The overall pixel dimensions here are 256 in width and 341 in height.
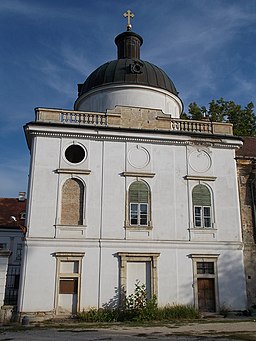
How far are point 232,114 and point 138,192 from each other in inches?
619

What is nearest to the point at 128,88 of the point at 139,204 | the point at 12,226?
the point at 139,204

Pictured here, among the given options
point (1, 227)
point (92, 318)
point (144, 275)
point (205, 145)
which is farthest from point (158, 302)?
point (1, 227)

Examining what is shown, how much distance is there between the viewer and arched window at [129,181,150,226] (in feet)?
57.6

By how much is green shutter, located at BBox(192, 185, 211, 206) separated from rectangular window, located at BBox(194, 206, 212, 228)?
0.21 metres

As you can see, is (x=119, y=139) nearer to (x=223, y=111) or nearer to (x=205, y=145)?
(x=205, y=145)

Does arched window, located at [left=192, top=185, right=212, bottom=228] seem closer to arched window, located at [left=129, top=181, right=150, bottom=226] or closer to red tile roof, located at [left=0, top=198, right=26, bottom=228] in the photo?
arched window, located at [left=129, top=181, right=150, bottom=226]

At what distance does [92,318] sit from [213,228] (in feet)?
22.3

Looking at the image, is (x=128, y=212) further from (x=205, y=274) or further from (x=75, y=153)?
(x=205, y=274)

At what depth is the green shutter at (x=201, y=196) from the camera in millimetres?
18297

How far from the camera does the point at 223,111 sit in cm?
3078

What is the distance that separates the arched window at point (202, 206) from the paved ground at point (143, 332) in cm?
491

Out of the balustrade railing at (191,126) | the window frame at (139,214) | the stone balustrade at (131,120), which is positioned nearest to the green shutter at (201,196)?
the window frame at (139,214)

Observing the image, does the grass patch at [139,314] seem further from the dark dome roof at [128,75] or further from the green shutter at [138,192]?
the dark dome roof at [128,75]

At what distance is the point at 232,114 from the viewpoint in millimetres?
30422
